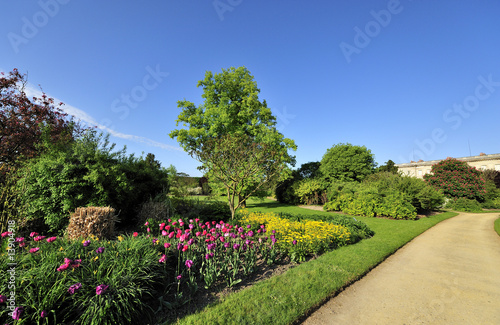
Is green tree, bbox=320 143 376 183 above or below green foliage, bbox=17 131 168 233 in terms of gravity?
above

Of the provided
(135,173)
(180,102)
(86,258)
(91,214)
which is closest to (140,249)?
(86,258)

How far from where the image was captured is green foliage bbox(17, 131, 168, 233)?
569 centimetres

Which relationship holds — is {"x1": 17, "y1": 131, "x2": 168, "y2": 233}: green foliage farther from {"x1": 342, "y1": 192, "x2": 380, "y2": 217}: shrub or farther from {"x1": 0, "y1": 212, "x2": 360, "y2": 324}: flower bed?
{"x1": 342, "y1": 192, "x2": 380, "y2": 217}: shrub

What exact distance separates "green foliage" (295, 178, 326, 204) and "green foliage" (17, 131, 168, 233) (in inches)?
593

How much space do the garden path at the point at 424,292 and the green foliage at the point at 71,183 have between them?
6639 millimetres

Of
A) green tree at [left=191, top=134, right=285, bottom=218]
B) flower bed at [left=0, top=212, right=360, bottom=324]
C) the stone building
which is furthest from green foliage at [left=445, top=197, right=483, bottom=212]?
flower bed at [left=0, top=212, right=360, bottom=324]

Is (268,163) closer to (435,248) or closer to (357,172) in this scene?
(435,248)

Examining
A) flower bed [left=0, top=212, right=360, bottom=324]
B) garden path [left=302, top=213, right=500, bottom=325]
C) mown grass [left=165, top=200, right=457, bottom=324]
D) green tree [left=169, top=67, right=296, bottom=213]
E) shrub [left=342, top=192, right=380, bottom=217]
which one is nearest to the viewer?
flower bed [left=0, top=212, right=360, bottom=324]

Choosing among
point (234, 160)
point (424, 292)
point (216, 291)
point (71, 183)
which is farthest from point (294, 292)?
point (71, 183)

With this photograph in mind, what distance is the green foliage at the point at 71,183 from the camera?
5688 millimetres

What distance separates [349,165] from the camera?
68.8ft

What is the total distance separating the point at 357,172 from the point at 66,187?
22.4 m

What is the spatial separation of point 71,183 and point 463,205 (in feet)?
89.1

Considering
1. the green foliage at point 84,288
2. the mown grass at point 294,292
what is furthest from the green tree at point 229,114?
the green foliage at point 84,288
